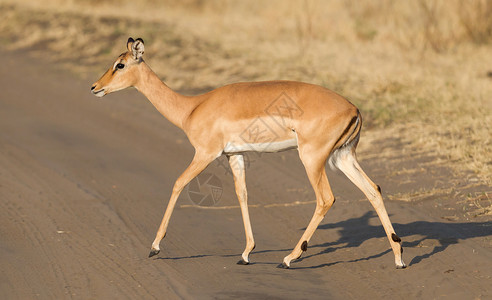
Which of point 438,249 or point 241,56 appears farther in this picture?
point 241,56

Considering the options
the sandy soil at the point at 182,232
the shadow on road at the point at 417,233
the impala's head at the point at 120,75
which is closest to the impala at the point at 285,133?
the sandy soil at the point at 182,232

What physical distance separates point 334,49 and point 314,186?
10.6m

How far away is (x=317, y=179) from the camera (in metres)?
6.57

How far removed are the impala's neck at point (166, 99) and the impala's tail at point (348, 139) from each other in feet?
4.76

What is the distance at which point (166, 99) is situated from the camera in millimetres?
7445

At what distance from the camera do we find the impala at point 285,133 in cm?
654

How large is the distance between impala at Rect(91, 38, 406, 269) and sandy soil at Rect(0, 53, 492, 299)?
0.36 metres

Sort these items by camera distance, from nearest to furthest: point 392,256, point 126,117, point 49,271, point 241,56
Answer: point 49,271, point 392,256, point 126,117, point 241,56

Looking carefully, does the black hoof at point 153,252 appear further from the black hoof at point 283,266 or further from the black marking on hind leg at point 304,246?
the black marking on hind leg at point 304,246

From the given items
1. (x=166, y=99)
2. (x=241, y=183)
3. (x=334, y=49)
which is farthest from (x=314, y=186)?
(x=334, y=49)

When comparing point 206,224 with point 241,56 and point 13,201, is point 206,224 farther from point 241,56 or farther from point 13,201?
point 241,56

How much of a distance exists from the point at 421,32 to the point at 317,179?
11.7 m

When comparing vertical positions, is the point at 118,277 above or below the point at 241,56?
above

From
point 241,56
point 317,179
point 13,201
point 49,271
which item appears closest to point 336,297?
point 317,179
